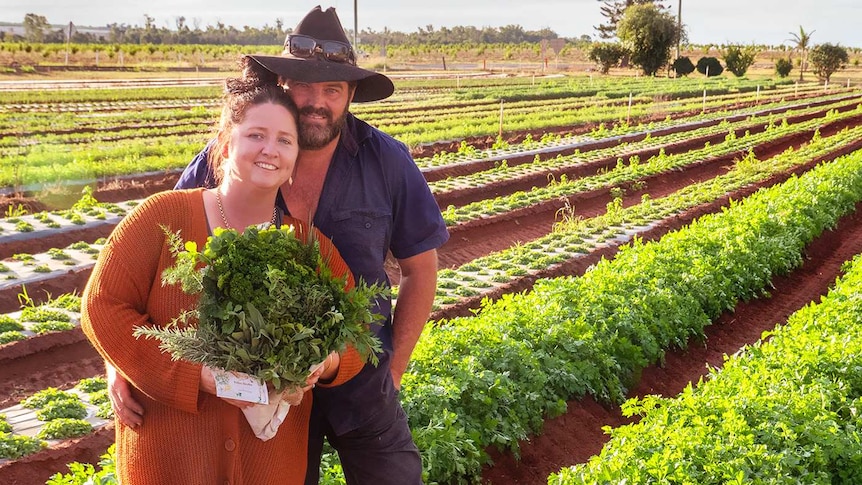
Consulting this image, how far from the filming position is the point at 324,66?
2.83 meters

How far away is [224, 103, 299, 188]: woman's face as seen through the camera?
2559mm

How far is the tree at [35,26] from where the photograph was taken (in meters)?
75.2

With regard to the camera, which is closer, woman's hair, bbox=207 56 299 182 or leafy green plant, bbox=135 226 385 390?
leafy green plant, bbox=135 226 385 390

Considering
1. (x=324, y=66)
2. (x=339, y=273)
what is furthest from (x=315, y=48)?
(x=339, y=273)

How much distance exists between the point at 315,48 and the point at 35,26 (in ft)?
281

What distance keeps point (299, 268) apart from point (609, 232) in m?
9.94

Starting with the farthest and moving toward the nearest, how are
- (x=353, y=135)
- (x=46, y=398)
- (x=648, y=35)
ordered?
(x=648, y=35), (x=46, y=398), (x=353, y=135)

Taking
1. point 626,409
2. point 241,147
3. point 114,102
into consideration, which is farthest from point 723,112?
point 241,147

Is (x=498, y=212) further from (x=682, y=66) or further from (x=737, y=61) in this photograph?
(x=737, y=61)

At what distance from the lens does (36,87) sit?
3294 cm

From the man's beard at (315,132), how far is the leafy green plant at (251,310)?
0.53m

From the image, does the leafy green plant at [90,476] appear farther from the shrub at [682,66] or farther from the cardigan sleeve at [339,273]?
the shrub at [682,66]

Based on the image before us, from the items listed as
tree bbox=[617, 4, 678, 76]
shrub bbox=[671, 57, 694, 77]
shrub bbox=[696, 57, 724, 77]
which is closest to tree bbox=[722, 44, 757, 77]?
shrub bbox=[696, 57, 724, 77]

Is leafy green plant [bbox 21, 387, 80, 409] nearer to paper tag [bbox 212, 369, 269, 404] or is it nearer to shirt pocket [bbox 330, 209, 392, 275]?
shirt pocket [bbox 330, 209, 392, 275]
